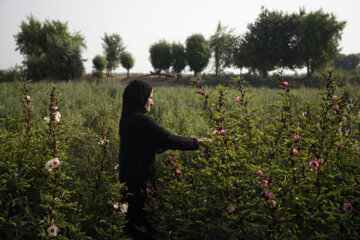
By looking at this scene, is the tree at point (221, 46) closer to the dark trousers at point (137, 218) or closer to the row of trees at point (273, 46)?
the row of trees at point (273, 46)

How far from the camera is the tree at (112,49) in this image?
3505cm

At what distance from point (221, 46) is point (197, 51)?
3.57 m

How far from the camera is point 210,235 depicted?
2.17 meters

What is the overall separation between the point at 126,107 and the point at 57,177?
3.49 ft

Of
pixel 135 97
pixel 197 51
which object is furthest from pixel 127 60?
pixel 135 97

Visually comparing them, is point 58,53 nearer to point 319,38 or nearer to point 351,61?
point 319,38

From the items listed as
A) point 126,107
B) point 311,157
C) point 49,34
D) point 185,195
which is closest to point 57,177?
point 126,107

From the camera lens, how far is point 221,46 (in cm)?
3069

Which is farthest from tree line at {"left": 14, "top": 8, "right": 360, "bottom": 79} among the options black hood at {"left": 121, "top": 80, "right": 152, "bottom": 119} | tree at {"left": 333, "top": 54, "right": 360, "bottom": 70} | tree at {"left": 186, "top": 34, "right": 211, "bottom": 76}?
tree at {"left": 333, "top": 54, "right": 360, "bottom": 70}

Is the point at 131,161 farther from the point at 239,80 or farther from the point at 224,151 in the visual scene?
the point at 239,80

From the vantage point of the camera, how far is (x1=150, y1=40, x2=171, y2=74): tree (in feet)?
106

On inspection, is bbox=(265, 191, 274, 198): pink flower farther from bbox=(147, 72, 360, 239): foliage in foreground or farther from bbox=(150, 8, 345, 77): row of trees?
bbox=(150, 8, 345, 77): row of trees

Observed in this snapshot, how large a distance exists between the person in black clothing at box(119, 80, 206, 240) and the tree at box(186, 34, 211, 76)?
93.1 feet

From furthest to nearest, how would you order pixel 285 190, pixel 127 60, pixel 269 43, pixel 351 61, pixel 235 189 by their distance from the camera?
pixel 351 61 → pixel 127 60 → pixel 269 43 → pixel 285 190 → pixel 235 189
